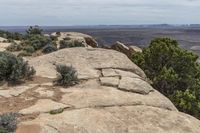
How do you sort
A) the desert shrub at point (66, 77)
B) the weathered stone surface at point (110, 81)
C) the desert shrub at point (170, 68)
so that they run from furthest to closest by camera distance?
the desert shrub at point (170, 68)
the weathered stone surface at point (110, 81)
the desert shrub at point (66, 77)

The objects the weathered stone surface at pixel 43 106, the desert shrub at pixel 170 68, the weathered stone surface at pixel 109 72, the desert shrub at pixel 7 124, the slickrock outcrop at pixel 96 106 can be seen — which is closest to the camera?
the desert shrub at pixel 7 124

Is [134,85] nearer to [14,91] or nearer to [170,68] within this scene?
[14,91]

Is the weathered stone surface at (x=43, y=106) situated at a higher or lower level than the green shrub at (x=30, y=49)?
higher

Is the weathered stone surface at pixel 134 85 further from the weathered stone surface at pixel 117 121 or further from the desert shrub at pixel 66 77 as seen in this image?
the weathered stone surface at pixel 117 121

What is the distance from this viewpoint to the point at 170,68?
24766 millimetres

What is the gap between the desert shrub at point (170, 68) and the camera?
2430cm

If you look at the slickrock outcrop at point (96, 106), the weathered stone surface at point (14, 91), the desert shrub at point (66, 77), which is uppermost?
the desert shrub at point (66, 77)

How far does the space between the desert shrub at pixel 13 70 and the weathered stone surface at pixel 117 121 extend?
377 centimetres

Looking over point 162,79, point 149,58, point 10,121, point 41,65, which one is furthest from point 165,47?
point 10,121

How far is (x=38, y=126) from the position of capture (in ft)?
34.1

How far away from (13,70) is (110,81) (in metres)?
3.69

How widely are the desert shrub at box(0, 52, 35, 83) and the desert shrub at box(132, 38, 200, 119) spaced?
10542 millimetres

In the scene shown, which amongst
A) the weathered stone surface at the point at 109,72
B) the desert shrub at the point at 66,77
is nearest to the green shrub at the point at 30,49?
the weathered stone surface at the point at 109,72

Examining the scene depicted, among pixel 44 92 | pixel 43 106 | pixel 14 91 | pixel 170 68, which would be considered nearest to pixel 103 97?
pixel 44 92
